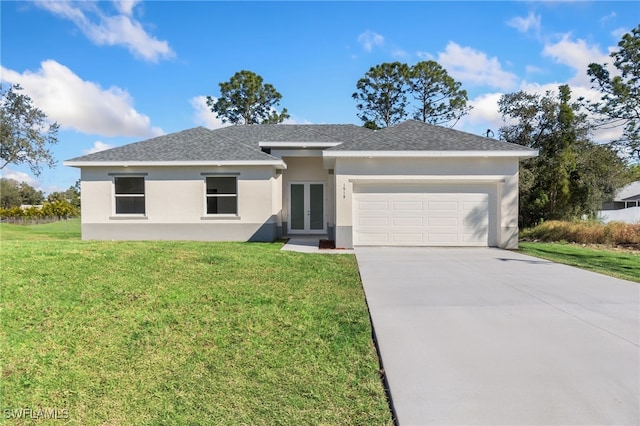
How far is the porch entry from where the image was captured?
1738 cm

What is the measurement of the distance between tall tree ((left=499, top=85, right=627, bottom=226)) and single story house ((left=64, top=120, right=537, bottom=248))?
34.1ft

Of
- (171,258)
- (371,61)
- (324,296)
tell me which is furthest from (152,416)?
(371,61)

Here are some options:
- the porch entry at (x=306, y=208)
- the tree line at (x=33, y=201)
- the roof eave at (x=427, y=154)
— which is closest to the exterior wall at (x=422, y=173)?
the roof eave at (x=427, y=154)

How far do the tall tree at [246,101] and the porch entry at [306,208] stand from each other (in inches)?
805

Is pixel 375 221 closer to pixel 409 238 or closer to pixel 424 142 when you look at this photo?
pixel 409 238

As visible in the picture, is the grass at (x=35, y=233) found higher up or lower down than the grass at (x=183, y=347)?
higher up

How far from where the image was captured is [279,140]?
1773cm

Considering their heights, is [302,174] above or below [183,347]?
above

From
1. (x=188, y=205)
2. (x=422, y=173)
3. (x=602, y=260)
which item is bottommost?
(x=602, y=260)

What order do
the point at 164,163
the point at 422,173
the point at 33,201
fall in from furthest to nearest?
the point at 33,201 → the point at 164,163 → the point at 422,173

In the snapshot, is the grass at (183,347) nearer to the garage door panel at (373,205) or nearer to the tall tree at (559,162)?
the garage door panel at (373,205)

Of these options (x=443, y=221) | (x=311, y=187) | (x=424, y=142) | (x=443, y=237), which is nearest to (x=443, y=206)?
(x=443, y=221)

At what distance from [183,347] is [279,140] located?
47.9 feet

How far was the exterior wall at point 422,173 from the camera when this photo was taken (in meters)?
12.8
